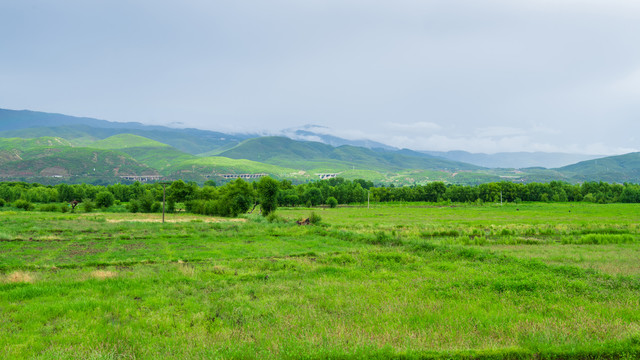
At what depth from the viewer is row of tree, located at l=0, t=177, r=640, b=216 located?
82750mm

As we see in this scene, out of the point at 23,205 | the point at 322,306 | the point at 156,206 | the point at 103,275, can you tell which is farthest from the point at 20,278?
the point at 23,205

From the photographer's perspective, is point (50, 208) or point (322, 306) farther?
point (50, 208)

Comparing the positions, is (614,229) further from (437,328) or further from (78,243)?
(78,243)

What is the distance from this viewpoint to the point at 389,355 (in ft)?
25.4

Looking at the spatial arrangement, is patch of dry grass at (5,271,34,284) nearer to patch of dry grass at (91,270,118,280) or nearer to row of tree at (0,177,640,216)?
patch of dry grass at (91,270,118,280)

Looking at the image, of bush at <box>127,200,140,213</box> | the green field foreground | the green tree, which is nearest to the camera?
the green field foreground

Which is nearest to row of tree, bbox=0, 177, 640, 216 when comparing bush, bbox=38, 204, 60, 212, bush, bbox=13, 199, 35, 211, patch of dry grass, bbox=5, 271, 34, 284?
bush, bbox=13, 199, 35, 211

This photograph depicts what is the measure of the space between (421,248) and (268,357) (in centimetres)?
2053

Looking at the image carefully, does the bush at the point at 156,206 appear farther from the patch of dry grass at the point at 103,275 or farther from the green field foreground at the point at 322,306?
the patch of dry grass at the point at 103,275

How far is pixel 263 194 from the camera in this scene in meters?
71.9

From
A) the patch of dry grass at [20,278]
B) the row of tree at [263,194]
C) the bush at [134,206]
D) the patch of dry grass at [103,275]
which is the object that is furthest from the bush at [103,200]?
the patch of dry grass at [103,275]

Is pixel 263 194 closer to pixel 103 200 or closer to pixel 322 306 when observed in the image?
pixel 103 200

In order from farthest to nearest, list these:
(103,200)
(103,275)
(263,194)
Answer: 1. (103,200)
2. (263,194)
3. (103,275)

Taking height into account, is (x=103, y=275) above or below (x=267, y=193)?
below
